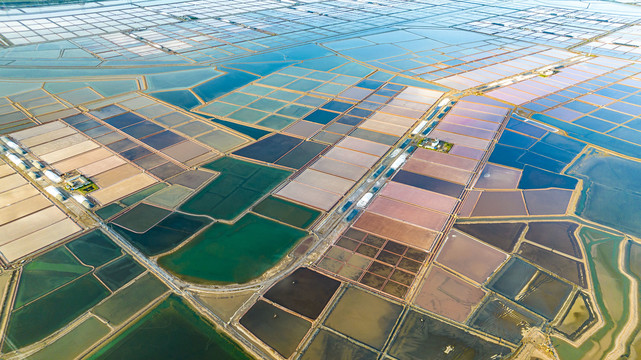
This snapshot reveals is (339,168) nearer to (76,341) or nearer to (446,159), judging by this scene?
(446,159)

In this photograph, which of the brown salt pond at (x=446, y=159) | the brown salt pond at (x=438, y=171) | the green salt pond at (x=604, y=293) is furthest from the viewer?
the brown salt pond at (x=446, y=159)

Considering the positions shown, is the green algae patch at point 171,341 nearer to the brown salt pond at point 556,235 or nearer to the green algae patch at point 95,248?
the green algae patch at point 95,248

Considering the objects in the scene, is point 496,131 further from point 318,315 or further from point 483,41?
point 483,41

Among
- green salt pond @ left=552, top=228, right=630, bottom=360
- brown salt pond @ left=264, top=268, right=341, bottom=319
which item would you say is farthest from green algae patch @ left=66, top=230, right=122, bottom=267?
green salt pond @ left=552, top=228, right=630, bottom=360

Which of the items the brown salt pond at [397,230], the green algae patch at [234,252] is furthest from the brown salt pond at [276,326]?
the brown salt pond at [397,230]

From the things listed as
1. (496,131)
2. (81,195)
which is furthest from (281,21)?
(81,195)

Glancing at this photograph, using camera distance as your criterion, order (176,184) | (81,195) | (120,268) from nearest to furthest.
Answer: (120,268), (81,195), (176,184)

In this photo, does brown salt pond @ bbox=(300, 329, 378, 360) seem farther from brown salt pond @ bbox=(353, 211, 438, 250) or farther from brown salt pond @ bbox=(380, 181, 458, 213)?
brown salt pond @ bbox=(380, 181, 458, 213)
